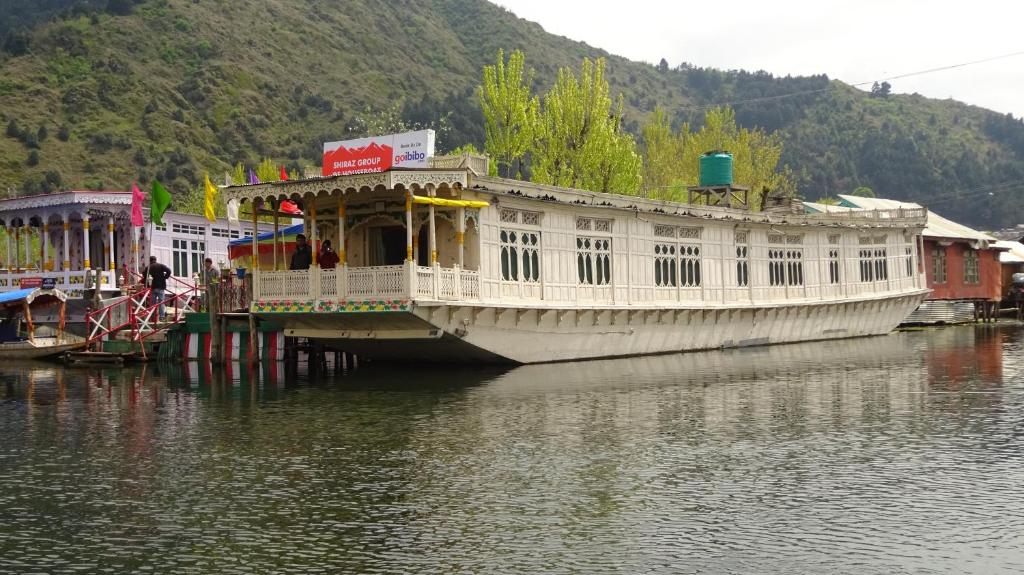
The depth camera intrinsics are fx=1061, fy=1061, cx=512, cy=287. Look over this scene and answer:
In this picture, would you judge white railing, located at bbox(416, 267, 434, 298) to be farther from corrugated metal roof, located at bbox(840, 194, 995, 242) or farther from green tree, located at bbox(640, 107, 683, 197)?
green tree, located at bbox(640, 107, 683, 197)

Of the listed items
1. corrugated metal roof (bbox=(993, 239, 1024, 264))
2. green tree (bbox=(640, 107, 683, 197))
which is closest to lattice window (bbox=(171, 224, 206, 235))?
green tree (bbox=(640, 107, 683, 197))

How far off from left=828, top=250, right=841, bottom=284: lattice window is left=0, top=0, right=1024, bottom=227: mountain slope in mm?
36992

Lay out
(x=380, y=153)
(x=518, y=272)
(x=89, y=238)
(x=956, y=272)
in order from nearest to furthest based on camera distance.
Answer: (x=380, y=153) < (x=518, y=272) < (x=89, y=238) < (x=956, y=272)

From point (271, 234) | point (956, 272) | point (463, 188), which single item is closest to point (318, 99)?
point (271, 234)

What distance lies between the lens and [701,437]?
52.2 feet

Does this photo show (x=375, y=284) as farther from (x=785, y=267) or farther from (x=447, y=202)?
(x=785, y=267)

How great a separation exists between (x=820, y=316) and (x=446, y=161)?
19642mm

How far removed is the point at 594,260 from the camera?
103 feet

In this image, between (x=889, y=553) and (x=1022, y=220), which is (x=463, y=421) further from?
(x=1022, y=220)

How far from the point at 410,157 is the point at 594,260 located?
21.0ft

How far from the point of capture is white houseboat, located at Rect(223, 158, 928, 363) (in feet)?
86.9

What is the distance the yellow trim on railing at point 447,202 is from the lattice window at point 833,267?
61.0ft

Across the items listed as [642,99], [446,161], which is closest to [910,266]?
[446,161]

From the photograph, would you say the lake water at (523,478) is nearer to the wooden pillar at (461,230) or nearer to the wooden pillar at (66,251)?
the wooden pillar at (461,230)
